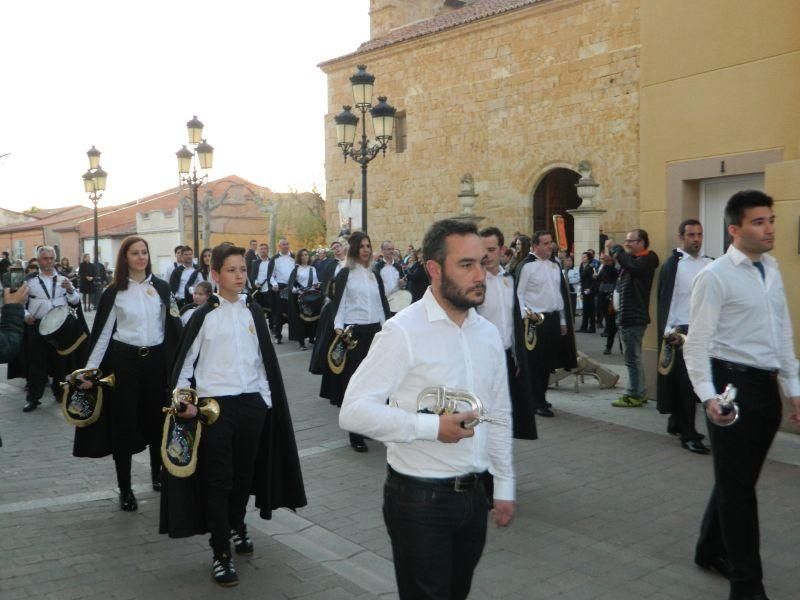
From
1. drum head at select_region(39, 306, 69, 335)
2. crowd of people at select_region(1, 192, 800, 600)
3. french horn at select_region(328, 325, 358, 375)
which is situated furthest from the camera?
french horn at select_region(328, 325, 358, 375)

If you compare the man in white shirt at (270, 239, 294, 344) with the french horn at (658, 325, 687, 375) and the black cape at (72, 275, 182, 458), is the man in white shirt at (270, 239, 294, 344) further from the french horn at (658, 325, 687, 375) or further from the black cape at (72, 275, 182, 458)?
the black cape at (72, 275, 182, 458)

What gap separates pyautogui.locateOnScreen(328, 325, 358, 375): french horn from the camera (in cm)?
796

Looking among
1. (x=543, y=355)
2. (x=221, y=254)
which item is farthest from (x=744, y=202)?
(x=543, y=355)

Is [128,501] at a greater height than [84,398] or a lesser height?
lesser

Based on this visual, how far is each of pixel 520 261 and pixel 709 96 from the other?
2.80 meters

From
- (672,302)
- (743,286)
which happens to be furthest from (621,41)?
(743,286)

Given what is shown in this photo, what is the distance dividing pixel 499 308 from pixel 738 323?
2.69 m

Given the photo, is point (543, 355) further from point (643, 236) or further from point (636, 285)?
point (643, 236)

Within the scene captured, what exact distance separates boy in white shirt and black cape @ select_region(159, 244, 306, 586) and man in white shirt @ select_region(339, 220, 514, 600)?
1939 mm

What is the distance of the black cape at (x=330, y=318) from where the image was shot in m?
8.01

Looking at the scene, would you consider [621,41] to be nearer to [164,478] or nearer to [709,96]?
[709,96]

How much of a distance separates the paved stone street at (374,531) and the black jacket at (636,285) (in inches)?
56.6

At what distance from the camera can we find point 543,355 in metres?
8.97

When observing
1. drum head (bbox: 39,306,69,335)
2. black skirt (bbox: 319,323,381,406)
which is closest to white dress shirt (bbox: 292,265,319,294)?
black skirt (bbox: 319,323,381,406)
